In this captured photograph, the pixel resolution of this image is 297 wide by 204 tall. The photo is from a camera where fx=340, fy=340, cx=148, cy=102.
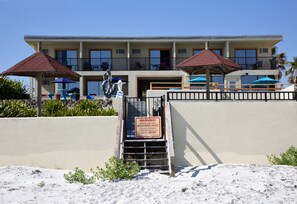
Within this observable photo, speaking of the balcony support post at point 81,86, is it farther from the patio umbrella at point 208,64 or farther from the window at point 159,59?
the patio umbrella at point 208,64

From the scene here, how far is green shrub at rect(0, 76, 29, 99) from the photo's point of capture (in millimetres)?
20078

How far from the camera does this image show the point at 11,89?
834 inches

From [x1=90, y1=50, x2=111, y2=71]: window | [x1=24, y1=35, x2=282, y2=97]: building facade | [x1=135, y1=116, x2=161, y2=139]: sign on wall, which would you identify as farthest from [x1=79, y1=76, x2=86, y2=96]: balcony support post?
[x1=135, y1=116, x2=161, y2=139]: sign on wall

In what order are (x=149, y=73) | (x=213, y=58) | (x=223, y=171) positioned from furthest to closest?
(x=149, y=73) → (x=213, y=58) → (x=223, y=171)

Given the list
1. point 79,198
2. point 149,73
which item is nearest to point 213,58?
point 79,198

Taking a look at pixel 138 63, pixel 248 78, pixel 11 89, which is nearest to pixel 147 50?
pixel 138 63

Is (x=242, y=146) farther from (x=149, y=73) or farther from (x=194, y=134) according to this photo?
(x=149, y=73)

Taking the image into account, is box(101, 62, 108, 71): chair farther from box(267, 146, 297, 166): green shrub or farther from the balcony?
box(267, 146, 297, 166): green shrub

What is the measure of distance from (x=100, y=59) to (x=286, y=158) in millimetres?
19272

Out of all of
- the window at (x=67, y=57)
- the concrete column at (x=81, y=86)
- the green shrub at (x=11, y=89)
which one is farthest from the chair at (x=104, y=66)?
the green shrub at (x=11, y=89)

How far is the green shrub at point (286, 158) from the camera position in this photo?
11.8 meters

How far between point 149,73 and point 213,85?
8.39 meters

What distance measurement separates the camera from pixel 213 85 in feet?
63.6

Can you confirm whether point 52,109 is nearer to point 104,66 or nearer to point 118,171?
point 118,171
